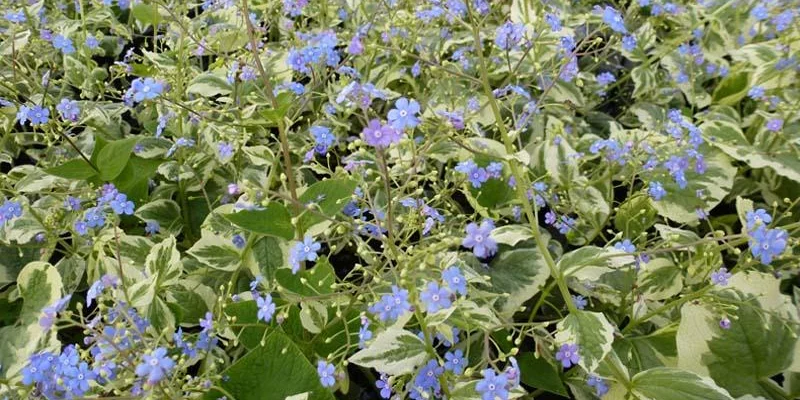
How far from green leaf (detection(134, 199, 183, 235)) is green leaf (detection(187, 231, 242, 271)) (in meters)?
0.33

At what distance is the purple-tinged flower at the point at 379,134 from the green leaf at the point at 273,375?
0.57m

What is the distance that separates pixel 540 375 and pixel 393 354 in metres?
0.66

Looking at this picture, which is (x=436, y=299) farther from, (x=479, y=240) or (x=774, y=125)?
(x=774, y=125)

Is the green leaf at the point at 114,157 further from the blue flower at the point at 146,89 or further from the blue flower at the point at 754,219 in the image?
the blue flower at the point at 754,219

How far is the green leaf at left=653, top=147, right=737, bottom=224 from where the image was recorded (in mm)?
2301

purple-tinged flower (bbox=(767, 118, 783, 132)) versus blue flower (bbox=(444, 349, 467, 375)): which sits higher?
purple-tinged flower (bbox=(767, 118, 783, 132))

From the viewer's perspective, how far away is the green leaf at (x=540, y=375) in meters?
1.89

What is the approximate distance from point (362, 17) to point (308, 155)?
126cm

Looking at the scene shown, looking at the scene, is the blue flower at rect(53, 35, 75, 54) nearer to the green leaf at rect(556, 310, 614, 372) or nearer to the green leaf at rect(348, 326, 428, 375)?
the green leaf at rect(348, 326, 428, 375)

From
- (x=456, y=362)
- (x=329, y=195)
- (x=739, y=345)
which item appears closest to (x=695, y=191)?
(x=739, y=345)

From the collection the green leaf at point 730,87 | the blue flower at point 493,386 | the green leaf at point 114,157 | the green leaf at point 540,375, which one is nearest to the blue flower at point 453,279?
the blue flower at point 493,386

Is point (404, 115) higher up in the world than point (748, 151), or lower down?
higher up

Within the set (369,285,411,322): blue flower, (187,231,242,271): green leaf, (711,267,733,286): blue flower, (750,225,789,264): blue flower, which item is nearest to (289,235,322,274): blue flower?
(369,285,411,322): blue flower

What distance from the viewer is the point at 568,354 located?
1.53 meters
